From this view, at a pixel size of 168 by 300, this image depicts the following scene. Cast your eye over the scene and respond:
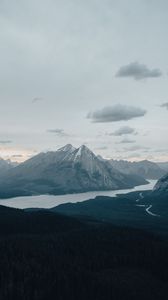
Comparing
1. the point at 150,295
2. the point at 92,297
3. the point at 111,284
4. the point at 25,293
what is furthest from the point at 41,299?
the point at 150,295

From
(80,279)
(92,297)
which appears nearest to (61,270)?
(80,279)

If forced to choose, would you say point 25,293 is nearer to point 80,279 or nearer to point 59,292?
point 59,292

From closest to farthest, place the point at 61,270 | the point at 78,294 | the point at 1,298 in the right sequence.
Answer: the point at 1,298 → the point at 78,294 → the point at 61,270

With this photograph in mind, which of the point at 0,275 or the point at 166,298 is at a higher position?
the point at 0,275

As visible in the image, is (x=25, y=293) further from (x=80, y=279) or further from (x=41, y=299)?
(x=80, y=279)

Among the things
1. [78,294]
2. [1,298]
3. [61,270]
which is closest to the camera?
[1,298]

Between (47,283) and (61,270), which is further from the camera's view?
(61,270)

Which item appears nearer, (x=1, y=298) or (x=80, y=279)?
(x=1, y=298)

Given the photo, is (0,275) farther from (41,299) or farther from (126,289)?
(126,289)
